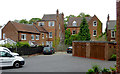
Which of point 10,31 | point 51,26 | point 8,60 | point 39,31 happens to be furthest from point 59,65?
point 51,26

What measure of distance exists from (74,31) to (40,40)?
41.5ft

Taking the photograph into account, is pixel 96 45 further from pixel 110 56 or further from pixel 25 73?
pixel 25 73

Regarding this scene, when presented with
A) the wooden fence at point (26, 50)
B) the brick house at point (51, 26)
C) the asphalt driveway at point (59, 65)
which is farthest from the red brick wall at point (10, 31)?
the asphalt driveway at point (59, 65)

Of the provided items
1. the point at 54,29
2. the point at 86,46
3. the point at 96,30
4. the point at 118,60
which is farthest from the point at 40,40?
the point at 118,60

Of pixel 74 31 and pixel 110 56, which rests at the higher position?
pixel 74 31

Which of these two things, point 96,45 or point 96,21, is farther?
point 96,21

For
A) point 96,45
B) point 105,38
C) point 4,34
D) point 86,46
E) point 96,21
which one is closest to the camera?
point 96,45

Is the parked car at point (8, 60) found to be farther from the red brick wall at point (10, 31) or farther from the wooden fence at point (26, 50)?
the red brick wall at point (10, 31)

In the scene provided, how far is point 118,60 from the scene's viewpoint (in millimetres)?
7297

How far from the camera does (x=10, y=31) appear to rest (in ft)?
119

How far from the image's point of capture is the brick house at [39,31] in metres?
35.9

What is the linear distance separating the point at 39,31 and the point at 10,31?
9511 mm

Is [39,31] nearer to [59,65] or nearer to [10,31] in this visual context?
[10,31]

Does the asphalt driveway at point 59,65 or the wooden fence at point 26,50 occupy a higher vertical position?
the wooden fence at point 26,50
